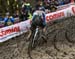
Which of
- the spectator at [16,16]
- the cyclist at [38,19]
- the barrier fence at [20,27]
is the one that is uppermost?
the cyclist at [38,19]

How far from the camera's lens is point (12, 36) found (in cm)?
1600

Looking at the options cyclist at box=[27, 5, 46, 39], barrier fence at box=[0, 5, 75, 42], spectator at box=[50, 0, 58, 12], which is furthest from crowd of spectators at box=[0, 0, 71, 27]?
cyclist at box=[27, 5, 46, 39]

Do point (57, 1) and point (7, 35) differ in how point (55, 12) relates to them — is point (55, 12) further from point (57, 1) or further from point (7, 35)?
point (7, 35)

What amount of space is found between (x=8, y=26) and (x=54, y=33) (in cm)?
288

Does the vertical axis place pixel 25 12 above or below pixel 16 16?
above

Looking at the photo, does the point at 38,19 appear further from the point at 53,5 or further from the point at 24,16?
the point at 53,5

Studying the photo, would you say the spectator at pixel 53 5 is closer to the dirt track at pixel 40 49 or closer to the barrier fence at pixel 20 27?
the barrier fence at pixel 20 27

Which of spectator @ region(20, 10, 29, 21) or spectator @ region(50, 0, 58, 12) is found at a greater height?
spectator @ region(20, 10, 29, 21)

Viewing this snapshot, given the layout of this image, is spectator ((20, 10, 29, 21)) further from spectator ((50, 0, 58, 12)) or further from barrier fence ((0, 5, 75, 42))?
spectator ((50, 0, 58, 12))

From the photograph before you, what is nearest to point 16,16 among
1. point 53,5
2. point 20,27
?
point 20,27

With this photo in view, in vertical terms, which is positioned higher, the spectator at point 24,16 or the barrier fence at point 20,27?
the spectator at point 24,16

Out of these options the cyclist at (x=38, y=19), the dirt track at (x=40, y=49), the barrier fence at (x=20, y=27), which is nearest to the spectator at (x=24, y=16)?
the barrier fence at (x=20, y=27)

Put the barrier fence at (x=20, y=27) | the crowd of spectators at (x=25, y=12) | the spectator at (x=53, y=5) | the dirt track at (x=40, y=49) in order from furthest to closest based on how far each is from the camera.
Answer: the spectator at (x=53, y=5)
the crowd of spectators at (x=25, y=12)
the barrier fence at (x=20, y=27)
the dirt track at (x=40, y=49)

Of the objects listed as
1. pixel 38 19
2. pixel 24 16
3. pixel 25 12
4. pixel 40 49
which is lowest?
pixel 40 49
